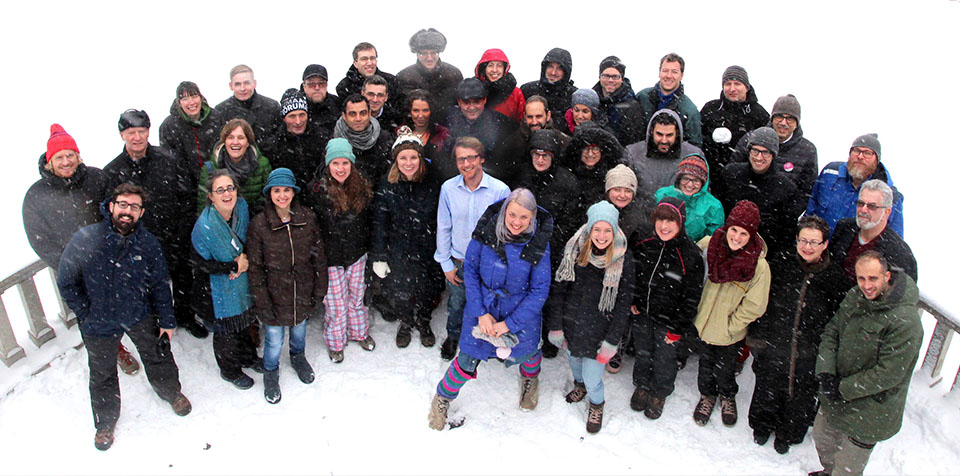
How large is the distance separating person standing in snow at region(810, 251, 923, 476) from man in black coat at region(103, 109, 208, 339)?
5419 mm

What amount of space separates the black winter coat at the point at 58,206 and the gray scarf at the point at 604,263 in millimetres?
3902

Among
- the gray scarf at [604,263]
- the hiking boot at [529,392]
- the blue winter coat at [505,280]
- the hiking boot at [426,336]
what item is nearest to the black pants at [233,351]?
the hiking boot at [426,336]

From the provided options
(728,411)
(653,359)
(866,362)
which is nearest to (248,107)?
(653,359)

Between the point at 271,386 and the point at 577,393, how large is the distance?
2.80m

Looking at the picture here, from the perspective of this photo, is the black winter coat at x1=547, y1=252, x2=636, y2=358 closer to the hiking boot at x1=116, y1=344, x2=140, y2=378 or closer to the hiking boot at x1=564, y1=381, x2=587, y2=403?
the hiking boot at x1=564, y1=381, x2=587, y2=403

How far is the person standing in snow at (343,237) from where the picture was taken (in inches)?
198

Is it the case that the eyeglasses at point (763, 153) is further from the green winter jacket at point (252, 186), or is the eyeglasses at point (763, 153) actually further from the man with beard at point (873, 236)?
the green winter jacket at point (252, 186)

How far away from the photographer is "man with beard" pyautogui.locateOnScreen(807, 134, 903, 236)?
4.91 metres

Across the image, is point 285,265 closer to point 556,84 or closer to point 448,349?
point 448,349

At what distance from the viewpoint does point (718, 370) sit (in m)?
5.05

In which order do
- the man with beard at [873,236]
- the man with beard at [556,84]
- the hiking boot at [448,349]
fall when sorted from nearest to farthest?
the man with beard at [873,236]
the hiking boot at [448,349]
the man with beard at [556,84]

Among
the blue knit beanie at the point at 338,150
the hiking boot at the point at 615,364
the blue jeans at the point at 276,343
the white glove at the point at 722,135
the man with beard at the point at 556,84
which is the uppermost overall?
the man with beard at the point at 556,84

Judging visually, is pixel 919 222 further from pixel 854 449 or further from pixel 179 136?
pixel 179 136

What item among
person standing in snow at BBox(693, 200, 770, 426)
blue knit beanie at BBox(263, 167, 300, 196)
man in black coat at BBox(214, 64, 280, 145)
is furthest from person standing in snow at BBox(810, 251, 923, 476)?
man in black coat at BBox(214, 64, 280, 145)
